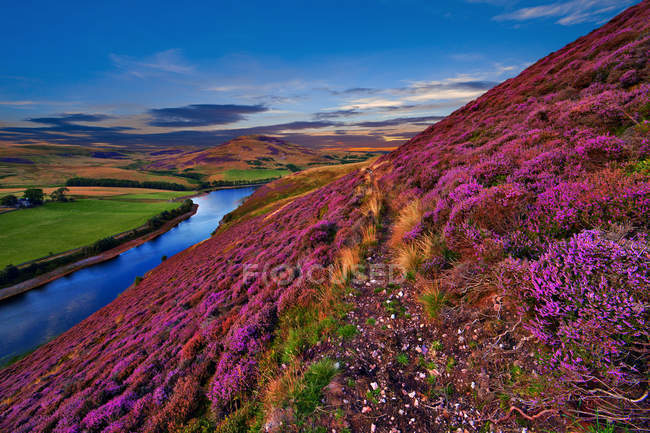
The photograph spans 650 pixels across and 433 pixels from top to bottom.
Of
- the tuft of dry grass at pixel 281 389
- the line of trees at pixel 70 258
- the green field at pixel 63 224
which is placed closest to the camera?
the tuft of dry grass at pixel 281 389

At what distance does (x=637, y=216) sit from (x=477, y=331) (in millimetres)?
2940

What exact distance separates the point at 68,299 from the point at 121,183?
171 meters

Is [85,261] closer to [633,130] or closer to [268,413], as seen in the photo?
[268,413]

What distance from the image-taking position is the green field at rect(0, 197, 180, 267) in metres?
69.9

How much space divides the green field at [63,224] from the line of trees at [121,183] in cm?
5873

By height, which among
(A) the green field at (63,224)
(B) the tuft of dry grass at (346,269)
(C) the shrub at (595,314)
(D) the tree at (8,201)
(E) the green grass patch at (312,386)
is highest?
(C) the shrub at (595,314)

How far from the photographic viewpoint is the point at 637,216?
11.3 feet

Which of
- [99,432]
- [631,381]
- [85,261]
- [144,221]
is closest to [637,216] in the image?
[631,381]

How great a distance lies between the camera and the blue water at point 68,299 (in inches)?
1630

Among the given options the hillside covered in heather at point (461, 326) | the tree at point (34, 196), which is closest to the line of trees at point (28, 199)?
the tree at point (34, 196)

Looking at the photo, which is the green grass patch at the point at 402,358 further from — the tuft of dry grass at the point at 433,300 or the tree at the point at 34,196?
the tree at the point at 34,196

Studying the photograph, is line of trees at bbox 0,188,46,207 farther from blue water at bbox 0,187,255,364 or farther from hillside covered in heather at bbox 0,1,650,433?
hillside covered in heather at bbox 0,1,650,433

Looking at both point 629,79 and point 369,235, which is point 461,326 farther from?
point 629,79

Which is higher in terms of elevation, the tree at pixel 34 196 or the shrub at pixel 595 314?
the shrub at pixel 595 314
